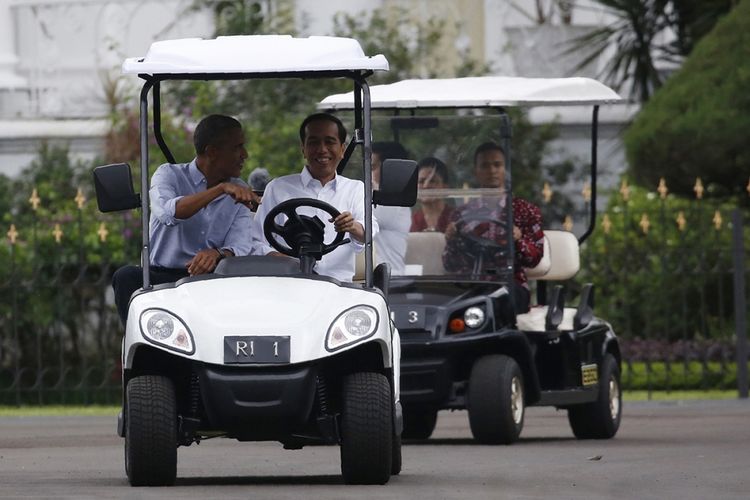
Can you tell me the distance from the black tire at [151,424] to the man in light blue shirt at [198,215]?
2.40 ft

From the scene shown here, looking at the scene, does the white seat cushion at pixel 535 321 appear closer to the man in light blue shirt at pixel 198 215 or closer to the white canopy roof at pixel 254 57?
the man in light blue shirt at pixel 198 215

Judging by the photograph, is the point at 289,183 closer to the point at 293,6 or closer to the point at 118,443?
the point at 118,443

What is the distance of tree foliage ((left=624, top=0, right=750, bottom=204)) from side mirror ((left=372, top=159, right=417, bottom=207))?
940cm

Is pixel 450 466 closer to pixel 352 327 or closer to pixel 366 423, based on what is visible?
pixel 366 423

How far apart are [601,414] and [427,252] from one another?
1487 millimetres

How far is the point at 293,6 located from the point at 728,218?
24.0ft

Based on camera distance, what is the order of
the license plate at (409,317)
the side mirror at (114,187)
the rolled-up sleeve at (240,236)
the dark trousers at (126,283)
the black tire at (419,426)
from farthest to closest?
the black tire at (419,426) < the license plate at (409,317) < the rolled-up sleeve at (240,236) < the dark trousers at (126,283) < the side mirror at (114,187)

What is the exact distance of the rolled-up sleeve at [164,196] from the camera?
9617 mm

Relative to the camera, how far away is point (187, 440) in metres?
9.15

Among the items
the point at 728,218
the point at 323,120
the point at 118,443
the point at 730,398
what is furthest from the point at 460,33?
the point at 323,120

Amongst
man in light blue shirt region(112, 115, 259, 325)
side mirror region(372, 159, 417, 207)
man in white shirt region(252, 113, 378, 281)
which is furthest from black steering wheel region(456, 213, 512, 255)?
side mirror region(372, 159, 417, 207)

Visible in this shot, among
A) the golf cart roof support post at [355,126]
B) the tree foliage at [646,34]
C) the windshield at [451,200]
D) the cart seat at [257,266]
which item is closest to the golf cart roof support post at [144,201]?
the cart seat at [257,266]

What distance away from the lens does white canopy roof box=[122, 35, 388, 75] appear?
363 inches

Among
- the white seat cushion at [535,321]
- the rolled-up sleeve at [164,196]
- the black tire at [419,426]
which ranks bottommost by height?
the black tire at [419,426]
